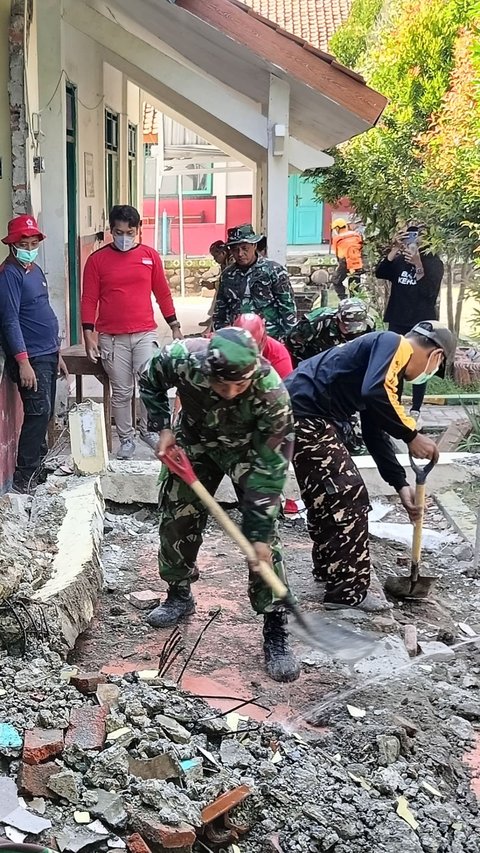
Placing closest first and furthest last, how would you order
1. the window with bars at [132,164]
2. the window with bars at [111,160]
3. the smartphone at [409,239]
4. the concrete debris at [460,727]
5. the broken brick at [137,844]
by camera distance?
the broken brick at [137,844] → the concrete debris at [460,727] → the smartphone at [409,239] → the window with bars at [111,160] → the window with bars at [132,164]

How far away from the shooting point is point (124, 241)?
732cm

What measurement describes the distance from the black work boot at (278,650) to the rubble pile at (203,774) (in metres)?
0.35

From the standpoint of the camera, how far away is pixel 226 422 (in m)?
4.07

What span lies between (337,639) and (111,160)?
10.9m

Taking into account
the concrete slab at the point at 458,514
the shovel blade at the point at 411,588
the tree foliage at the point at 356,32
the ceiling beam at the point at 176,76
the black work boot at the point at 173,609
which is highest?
the tree foliage at the point at 356,32

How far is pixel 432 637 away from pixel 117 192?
11337 mm

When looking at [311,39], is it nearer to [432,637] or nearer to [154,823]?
[432,637]


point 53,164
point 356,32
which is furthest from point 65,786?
point 356,32

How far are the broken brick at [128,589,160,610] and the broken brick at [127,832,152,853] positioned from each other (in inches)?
85.1

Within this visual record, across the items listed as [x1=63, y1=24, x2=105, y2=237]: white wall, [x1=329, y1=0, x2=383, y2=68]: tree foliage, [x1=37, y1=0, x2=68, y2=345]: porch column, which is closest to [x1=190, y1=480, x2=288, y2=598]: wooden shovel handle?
[x1=37, y1=0, x2=68, y2=345]: porch column

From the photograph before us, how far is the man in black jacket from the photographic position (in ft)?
13.9

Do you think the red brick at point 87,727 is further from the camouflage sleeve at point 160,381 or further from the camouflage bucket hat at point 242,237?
the camouflage bucket hat at point 242,237

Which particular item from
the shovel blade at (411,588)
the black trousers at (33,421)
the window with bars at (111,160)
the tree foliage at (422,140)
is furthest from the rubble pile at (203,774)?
the window with bars at (111,160)

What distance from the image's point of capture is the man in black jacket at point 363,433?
425 cm
